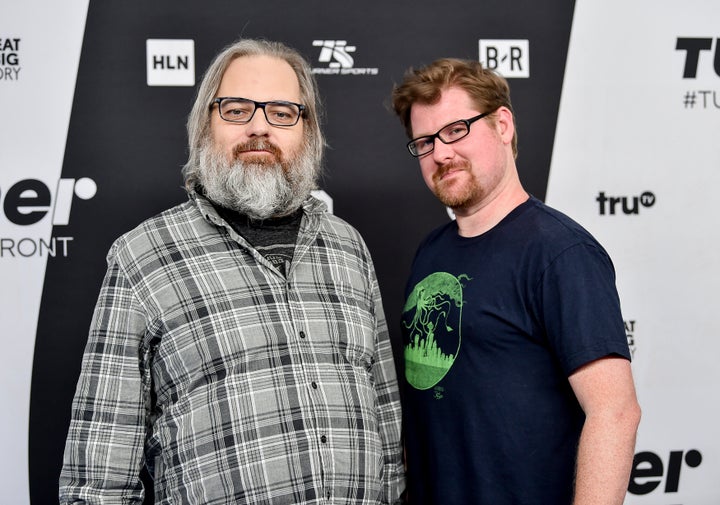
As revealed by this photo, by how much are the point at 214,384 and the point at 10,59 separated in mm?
1269

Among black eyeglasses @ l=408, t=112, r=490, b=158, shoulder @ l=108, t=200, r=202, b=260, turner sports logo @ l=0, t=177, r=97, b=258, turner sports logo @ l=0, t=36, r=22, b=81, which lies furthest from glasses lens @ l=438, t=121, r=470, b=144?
turner sports logo @ l=0, t=36, r=22, b=81

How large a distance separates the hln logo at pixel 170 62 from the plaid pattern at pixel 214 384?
710 mm

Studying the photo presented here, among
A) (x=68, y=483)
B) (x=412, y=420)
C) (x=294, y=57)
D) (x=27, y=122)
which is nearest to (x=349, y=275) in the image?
(x=412, y=420)

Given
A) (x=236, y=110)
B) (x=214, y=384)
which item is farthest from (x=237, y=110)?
(x=214, y=384)

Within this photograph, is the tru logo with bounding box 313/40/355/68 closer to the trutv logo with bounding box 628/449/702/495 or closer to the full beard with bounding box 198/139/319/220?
the full beard with bounding box 198/139/319/220

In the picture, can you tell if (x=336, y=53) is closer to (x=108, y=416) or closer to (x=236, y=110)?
(x=236, y=110)

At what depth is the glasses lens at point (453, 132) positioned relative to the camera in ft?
4.71

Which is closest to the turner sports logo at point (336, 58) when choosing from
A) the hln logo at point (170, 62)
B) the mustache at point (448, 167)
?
the hln logo at point (170, 62)

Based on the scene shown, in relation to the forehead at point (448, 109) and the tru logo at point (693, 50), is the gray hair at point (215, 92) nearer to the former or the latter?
the forehead at point (448, 109)

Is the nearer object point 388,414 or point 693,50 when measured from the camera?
point 388,414

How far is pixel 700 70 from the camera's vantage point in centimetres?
212

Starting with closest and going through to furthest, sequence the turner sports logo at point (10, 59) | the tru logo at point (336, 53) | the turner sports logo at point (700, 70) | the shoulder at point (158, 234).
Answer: the shoulder at point (158, 234)
the turner sports logo at point (10, 59)
the tru logo at point (336, 53)
the turner sports logo at point (700, 70)

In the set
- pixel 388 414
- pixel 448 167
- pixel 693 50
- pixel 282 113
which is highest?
pixel 693 50

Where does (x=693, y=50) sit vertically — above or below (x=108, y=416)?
above
